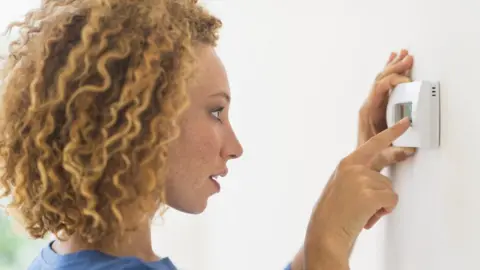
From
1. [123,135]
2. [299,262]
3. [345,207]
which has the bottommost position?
[299,262]

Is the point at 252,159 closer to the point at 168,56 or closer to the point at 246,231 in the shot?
the point at 246,231

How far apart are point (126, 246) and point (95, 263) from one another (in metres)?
0.05

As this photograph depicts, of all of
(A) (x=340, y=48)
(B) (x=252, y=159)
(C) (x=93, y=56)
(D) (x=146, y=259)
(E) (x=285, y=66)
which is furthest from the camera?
(B) (x=252, y=159)

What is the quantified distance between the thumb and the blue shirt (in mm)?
282

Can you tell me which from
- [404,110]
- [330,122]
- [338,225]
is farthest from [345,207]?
[330,122]

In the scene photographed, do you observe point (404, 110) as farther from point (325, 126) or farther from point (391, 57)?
point (325, 126)

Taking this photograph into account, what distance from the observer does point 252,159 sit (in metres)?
1.33

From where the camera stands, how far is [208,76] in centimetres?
79

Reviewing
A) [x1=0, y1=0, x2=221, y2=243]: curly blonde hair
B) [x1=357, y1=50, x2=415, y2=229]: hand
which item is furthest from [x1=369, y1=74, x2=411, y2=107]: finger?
[x1=0, y1=0, x2=221, y2=243]: curly blonde hair

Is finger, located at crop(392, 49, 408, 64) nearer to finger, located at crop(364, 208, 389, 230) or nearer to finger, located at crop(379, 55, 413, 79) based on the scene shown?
finger, located at crop(379, 55, 413, 79)

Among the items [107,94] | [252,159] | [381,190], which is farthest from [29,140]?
[252,159]

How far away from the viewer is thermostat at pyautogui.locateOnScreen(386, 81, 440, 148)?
0.69 meters

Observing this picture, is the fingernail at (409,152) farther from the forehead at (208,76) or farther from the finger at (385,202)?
the forehead at (208,76)

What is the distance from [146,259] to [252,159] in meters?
0.56
